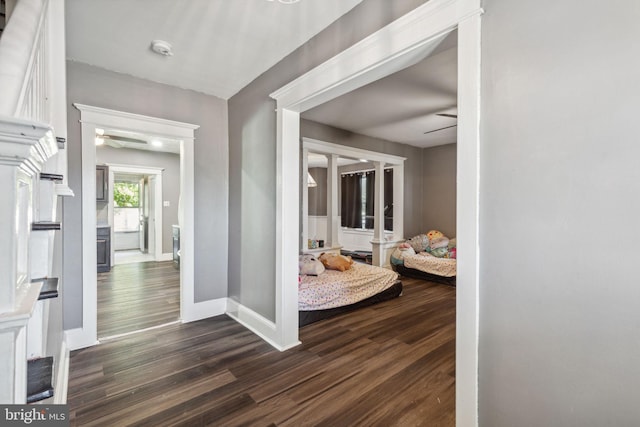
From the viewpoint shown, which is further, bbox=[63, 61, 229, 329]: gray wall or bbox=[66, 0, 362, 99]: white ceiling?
bbox=[63, 61, 229, 329]: gray wall

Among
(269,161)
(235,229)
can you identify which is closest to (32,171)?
(269,161)

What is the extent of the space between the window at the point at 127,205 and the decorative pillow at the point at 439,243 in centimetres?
841

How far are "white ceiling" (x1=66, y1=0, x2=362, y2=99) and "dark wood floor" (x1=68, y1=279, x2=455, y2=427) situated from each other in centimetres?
258

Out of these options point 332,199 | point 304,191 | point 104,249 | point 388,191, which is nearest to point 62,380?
point 304,191

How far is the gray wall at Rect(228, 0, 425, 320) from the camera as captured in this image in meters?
2.27

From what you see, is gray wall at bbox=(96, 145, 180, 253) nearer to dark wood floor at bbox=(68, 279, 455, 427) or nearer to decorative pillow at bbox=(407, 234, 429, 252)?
dark wood floor at bbox=(68, 279, 455, 427)

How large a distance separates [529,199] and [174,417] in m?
2.22

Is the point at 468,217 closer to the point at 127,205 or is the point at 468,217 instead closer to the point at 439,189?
the point at 439,189

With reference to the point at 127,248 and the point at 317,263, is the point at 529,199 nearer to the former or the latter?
the point at 317,263

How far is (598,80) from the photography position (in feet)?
3.13

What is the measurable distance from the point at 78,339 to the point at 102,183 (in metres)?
4.59

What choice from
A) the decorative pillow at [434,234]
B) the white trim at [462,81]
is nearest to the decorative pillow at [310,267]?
the white trim at [462,81]

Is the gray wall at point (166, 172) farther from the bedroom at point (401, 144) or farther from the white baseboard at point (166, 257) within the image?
the bedroom at point (401, 144)

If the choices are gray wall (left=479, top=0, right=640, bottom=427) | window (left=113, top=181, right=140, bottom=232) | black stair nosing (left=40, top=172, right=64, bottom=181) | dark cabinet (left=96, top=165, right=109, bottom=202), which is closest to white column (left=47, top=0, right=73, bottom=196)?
black stair nosing (left=40, top=172, right=64, bottom=181)
